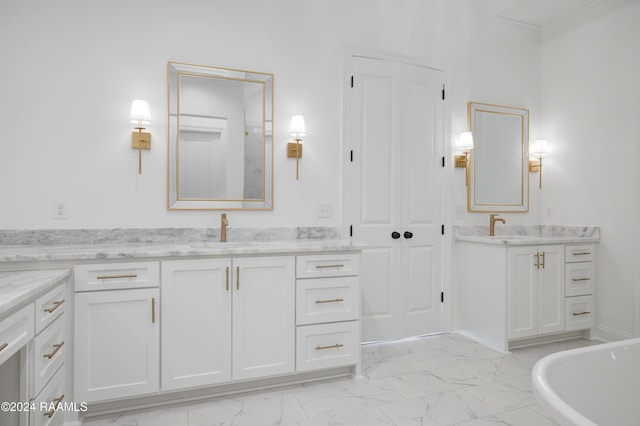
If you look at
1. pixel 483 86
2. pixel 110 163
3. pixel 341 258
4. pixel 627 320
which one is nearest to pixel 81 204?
pixel 110 163

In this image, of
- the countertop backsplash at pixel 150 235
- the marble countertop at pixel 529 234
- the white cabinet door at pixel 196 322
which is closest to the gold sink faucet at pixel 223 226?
the countertop backsplash at pixel 150 235

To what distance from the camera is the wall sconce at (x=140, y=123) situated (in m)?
2.36

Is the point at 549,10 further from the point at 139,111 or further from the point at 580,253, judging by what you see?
the point at 139,111

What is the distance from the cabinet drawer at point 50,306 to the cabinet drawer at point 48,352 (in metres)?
0.04

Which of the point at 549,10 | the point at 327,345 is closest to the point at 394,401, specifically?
the point at 327,345

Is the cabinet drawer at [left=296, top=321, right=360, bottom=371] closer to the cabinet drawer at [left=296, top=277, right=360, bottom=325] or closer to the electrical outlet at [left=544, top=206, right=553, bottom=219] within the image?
the cabinet drawer at [left=296, top=277, right=360, bottom=325]

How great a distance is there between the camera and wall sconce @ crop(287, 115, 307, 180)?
2730 millimetres

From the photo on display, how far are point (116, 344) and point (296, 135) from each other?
1.80 m

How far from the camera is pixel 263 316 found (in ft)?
7.25

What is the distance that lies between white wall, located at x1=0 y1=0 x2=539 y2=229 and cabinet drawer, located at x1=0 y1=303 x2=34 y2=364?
1091 millimetres

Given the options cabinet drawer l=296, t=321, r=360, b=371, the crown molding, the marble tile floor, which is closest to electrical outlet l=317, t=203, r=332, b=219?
cabinet drawer l=296, t=321, r=360, b=371

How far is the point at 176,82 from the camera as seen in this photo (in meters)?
2.54

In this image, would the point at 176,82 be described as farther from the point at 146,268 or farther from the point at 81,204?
the point at 146,268

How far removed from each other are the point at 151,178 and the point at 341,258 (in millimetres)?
1423
